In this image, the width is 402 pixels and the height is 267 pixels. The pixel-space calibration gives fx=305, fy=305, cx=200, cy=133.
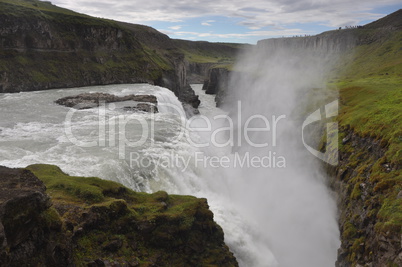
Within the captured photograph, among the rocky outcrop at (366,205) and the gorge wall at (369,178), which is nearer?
the rocky outcrop at (366,205)

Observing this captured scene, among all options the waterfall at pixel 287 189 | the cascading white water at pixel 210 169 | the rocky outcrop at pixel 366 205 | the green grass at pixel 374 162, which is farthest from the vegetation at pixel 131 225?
the green grass at pixel 374 162

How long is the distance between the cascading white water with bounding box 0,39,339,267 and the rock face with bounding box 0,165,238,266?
4716mm

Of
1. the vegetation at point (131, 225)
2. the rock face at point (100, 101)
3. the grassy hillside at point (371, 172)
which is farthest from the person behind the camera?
the rock face at point (100, 101)

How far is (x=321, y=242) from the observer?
778 inches

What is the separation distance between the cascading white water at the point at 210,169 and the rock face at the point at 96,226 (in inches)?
186

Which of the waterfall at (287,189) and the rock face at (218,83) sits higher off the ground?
the rock face at (218,83)

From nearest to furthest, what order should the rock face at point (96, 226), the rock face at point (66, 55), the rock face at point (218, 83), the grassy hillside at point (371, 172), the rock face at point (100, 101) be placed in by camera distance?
the rock face at point (96, 226) < the grassy hillside at point (371, 172) < the rock face at point (100, 101) < the rock face at point (66, 55) < the rock face at point (218, 83)

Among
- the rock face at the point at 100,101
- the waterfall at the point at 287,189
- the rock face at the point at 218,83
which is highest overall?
the rock face at the point at 218,83

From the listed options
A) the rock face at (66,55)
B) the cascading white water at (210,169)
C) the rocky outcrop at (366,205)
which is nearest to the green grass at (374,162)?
the rocky outcrop at (366,205)

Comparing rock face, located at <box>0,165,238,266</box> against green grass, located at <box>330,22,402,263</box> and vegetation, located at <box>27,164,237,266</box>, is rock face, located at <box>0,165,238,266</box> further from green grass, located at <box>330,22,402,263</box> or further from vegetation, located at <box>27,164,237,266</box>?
green grass, located at <box>330,22,402,263</box>

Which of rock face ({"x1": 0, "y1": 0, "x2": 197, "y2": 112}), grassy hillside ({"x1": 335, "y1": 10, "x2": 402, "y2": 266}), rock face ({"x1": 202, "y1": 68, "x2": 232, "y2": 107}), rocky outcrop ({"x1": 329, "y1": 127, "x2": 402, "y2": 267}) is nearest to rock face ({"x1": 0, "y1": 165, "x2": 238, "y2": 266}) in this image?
rocky outcrop ({"x1": 329, "y1": 127, "x2": 402, "y2": 267})

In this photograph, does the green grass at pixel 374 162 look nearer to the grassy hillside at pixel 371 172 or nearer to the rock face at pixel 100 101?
the grassy hillside at pixel 371 172

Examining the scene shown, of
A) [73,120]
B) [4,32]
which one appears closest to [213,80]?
[4,32]

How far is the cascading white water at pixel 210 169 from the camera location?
1969 cm
